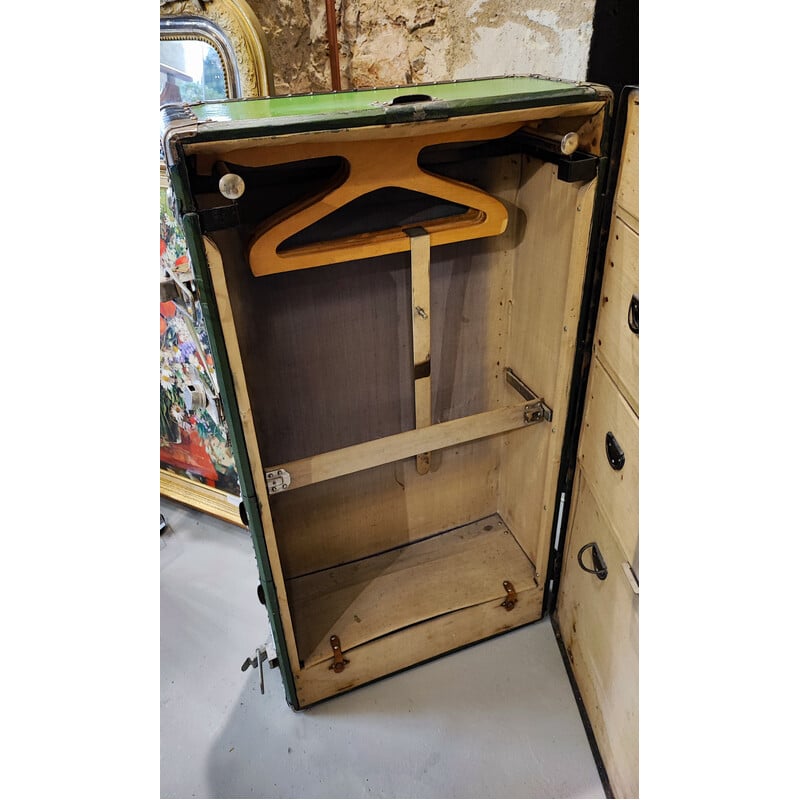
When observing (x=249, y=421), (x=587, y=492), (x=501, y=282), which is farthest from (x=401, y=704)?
(x=501, y=282)

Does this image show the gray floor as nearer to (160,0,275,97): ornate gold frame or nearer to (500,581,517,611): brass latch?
(500,581,517,611): brass latch

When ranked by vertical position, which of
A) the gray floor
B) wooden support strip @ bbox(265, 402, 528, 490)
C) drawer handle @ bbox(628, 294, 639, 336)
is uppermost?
drawer handle @ bbox(628, 294, 639, 336)

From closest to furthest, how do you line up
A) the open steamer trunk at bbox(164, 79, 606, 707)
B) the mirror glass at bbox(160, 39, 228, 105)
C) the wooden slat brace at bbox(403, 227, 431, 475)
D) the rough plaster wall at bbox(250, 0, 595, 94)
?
1. the open steamer trunk at bbox(164, 79, 606, 707)
2. the wooden slat brace at bbox(403, 227, 431, 475)
3. the rough plaster wall at bbox(250, 0, 595, 94)
4. the mirror glass at bbox(160, 39, 228, 105)

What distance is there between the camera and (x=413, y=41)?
1.79m

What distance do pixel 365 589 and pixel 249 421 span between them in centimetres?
82

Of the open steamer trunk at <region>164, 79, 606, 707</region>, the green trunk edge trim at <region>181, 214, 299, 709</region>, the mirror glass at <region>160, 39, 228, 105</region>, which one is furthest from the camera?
the mirror glass at <region>160, 39, 228, 105</region>

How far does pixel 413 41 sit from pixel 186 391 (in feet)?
4.44

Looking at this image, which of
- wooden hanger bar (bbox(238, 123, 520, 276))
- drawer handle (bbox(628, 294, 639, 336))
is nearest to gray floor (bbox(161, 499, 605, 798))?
drawer handle (bbox(628, 294, 639, 336))

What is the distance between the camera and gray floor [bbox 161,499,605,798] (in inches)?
60.4

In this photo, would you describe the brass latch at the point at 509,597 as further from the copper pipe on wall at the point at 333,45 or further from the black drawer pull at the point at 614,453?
the copper pipe on wall at the point at 333,45

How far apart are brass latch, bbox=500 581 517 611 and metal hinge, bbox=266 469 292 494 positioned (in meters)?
0.79

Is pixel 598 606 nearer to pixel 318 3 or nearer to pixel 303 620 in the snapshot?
pixel 303 620

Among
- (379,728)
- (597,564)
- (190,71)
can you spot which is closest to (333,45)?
(190,71)

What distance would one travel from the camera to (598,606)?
149 centimetres
